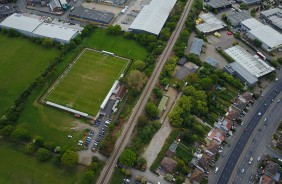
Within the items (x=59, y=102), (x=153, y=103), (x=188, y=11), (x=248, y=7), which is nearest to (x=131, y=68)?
(x=153, y=103)

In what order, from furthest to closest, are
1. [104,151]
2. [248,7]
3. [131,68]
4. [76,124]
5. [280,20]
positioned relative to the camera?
[248,7]
[280,20]
[131,68]
[76,124]
[104,151]

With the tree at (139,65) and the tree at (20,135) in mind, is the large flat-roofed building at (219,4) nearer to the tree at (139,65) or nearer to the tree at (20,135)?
the tree at (139,65)

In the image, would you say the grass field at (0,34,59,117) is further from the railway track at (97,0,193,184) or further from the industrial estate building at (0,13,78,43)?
the railway track at (97,0,193,184)

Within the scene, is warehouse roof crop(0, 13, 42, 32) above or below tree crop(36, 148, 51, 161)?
above

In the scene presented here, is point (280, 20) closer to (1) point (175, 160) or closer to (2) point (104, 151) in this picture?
(1) point (175, 160)

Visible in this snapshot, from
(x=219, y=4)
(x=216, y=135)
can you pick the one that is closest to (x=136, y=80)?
(x=216, y=135)

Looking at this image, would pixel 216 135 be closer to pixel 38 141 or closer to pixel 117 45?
pixel 38 141

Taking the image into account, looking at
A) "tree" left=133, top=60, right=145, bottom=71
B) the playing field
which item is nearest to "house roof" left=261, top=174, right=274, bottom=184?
the playing field
